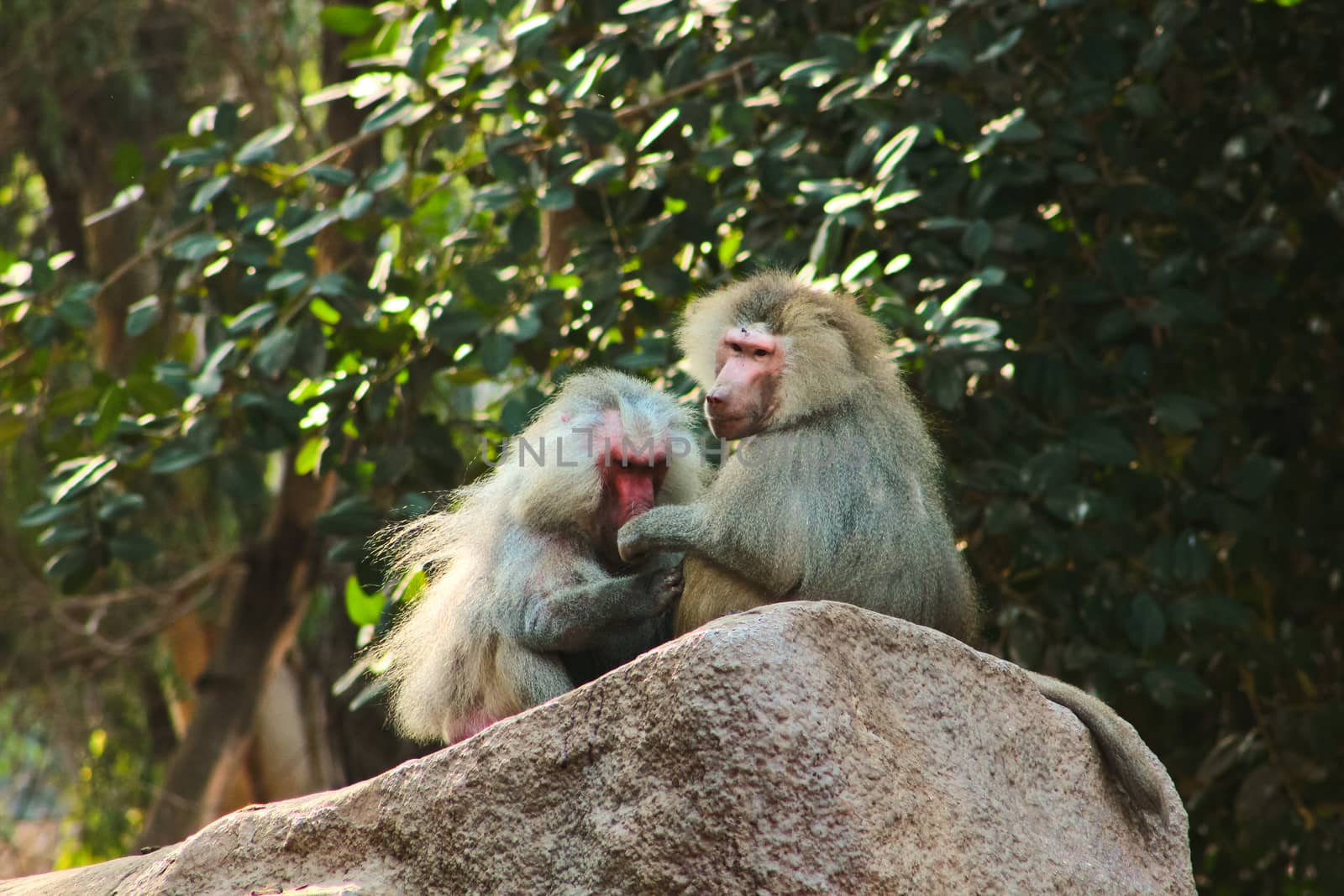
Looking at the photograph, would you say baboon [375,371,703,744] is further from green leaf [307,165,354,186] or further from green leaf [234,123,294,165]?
green leaf [234,123,294,165]

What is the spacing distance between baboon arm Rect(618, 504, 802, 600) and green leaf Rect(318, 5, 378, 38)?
286cm

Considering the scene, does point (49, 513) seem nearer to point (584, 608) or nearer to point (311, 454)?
point (311, 454)

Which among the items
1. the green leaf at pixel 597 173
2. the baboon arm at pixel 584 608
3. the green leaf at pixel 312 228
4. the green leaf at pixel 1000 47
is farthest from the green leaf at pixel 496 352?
the green leaf at pixel 1000 47

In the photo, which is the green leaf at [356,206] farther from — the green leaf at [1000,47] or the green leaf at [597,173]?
the green leaf at [1000,47]

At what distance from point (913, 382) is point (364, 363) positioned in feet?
6.50

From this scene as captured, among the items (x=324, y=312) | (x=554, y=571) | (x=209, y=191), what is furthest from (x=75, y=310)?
(x=554, y=571)

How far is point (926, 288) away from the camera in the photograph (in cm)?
493

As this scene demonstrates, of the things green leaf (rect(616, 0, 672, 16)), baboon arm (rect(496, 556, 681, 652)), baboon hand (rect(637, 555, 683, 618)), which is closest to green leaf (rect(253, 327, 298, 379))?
green leaf (rect(616, 0, 672, 16))

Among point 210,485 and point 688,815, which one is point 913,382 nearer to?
point 688,815

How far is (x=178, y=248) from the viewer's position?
5.18 m

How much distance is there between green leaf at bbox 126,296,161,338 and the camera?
5.30 metres

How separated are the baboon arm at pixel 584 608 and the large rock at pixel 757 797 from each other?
661 millimetres

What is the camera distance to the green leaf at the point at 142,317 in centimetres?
530

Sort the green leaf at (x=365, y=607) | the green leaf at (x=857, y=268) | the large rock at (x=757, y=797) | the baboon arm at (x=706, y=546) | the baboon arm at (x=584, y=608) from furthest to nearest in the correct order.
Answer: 1. the green leaf at (x=365, y=607)
2. the green leaf at (x=857, y=268)
3. the baboon arm at (x=584, y=608)
4. the baboon arm at (x=706, y=546)
5. the large rock at (x=757, y=797)
